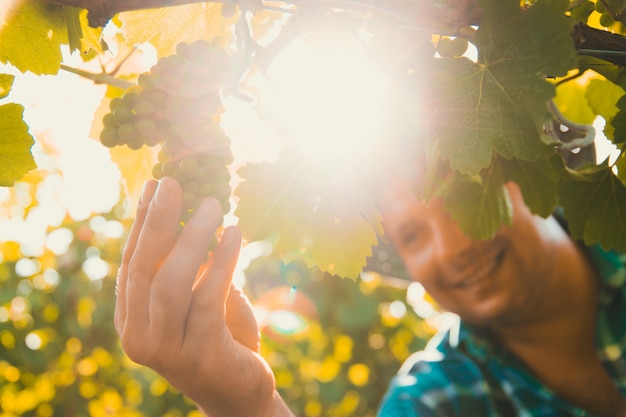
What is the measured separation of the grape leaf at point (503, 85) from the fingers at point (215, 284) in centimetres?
38

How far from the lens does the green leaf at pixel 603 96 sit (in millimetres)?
1262

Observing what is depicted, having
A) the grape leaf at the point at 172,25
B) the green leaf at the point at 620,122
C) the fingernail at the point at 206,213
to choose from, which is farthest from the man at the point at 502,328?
the green leaf at the point at 620,122

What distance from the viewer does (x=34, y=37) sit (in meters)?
0.93

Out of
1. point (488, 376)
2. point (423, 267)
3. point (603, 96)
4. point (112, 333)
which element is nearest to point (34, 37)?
point (603, 96)

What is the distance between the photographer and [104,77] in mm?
1173

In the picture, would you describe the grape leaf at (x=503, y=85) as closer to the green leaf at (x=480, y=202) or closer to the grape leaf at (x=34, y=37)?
the green leaf at (x=480, y=202)

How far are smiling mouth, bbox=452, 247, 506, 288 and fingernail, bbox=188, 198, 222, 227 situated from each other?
5.63ft

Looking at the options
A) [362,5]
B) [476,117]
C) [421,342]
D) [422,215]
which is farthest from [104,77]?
[421,342]

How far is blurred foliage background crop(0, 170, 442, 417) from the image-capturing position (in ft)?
19.5

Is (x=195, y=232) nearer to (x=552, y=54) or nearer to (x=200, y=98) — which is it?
(x=200, y=98)

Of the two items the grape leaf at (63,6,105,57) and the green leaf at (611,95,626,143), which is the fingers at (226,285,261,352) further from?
the green leaf at (611,95,626,143)

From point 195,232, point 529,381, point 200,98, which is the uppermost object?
point 200,98

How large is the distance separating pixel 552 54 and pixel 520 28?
0.19 ft

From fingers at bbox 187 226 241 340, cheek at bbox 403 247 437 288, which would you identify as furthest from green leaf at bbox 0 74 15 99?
cheek at bbox 403 247 437 288
